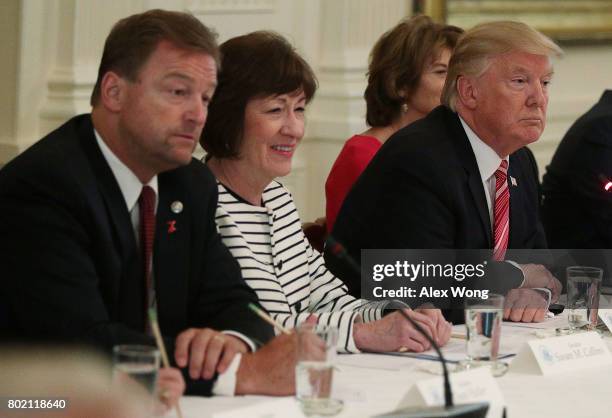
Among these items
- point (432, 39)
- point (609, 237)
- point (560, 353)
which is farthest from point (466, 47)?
point (560, 353)

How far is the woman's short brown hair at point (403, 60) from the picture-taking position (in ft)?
15.4

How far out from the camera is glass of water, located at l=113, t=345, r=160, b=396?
201 centimetres

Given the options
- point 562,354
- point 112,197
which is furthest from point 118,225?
point 562,354

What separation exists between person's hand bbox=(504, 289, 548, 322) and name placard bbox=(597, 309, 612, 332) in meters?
0.17

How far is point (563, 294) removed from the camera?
4.01m

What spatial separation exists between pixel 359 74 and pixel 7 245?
Result: 3480 millimetres

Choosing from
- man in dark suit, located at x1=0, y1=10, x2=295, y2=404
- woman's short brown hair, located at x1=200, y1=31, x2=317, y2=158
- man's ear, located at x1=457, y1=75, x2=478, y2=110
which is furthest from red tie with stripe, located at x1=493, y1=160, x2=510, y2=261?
man in dark suit, located at x1=0, y1=10, x2=295, y2=404

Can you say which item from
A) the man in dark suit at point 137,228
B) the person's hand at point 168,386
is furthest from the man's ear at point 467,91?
the person's hand at point 168,386

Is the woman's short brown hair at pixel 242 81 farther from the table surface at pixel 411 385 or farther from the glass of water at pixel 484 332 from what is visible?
the glass of water at pixel 484 332

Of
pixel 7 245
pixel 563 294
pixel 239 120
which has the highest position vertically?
pixel 239 120

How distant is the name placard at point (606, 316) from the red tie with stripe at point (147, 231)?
124 cm

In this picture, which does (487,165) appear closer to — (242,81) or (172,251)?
(242,81)

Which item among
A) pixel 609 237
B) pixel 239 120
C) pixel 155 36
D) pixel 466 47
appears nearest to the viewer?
pixel 155 36

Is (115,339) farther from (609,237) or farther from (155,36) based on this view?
(609,237)
